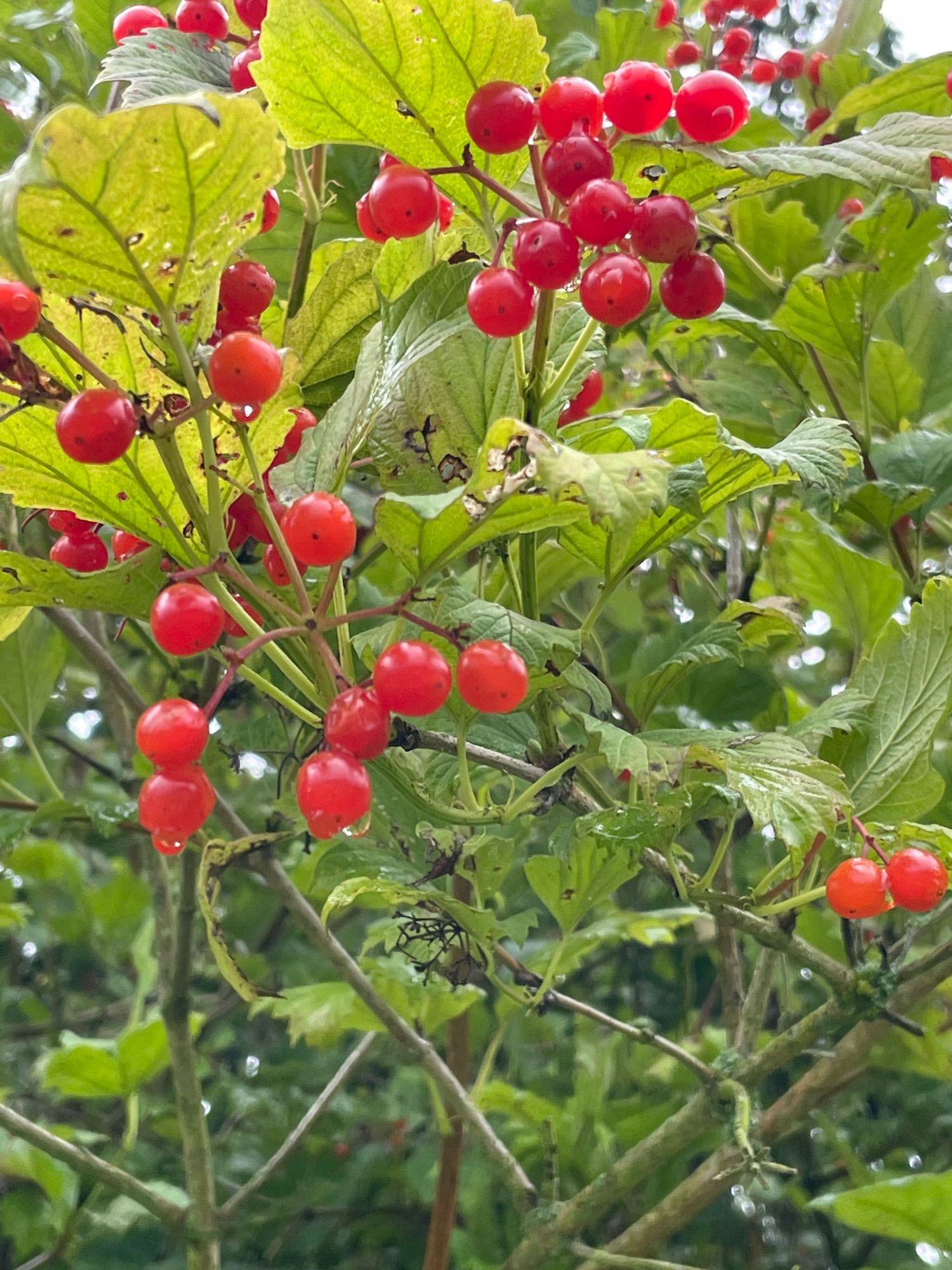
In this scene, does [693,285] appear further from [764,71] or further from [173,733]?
[764,71]

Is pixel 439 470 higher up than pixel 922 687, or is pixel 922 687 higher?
pixel 439 470

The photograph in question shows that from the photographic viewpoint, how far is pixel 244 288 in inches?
A: 23.3

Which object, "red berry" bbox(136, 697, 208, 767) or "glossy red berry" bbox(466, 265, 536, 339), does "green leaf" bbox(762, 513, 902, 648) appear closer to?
"glossy red berry" bbox(466, 265, 536, 339)

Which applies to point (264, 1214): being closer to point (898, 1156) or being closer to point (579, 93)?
point (898, 1156)

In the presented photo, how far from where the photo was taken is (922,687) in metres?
0.76

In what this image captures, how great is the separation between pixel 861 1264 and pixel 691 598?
0.82 metres

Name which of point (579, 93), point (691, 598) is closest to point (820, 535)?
point (691, 598)

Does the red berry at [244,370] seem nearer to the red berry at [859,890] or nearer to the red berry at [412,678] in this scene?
the red berry at [412,678]

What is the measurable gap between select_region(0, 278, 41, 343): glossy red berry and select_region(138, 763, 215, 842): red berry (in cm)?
21

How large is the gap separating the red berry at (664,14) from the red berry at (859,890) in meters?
0.90

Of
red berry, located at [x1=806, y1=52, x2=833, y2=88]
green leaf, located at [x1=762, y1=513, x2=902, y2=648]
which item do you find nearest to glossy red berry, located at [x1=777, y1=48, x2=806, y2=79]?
red berry, located at [x1=806, y1=52, x2=833, y2=88]

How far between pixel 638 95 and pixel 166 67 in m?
0.27

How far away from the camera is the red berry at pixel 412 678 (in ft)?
1.68

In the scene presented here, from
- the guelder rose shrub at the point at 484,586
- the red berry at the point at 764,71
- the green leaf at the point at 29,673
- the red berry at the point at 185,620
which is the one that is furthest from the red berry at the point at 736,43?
the red berry at the point at 185,620
